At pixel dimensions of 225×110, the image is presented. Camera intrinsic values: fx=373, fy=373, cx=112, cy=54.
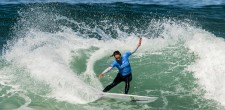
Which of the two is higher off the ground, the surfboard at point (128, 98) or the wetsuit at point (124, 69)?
the wetsuit at point (124, 69)

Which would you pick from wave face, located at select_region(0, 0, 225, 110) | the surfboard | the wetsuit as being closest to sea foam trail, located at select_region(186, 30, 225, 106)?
wave face, located at select_region(0, 0, 225, 110)

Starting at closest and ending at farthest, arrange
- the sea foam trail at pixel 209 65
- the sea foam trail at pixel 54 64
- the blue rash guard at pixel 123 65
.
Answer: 1. the blue rash guard at pixel 123 65
2. the sea foam trail at pixel 54 64
3. the sea foam trail at pixel 209 65

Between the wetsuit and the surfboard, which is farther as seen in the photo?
the wetsuit

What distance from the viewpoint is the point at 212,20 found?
28.1m

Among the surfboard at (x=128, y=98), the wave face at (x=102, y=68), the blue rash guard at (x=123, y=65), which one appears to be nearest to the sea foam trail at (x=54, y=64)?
the wave face at (x=102, y=68)

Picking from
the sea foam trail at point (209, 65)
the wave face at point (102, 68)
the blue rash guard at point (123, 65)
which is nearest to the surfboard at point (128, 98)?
the wave face at point (102, 68)

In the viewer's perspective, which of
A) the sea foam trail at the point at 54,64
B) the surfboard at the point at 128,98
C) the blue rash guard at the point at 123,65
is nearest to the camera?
the surfboard at the point at 128,98

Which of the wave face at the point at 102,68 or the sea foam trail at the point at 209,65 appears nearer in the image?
the wave face at the point at 102,68

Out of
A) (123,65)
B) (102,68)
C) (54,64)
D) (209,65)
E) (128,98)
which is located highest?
(123,65)

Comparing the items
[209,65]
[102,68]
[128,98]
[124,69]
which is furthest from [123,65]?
[209,65]

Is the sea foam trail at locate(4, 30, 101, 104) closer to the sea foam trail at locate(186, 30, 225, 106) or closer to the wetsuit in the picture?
the wetsuit

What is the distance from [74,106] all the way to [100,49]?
729 centimetres

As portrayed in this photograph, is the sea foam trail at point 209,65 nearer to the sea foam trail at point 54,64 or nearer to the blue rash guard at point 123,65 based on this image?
the blue rash guard at point 123,65

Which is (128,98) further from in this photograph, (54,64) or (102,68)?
(102,68)
